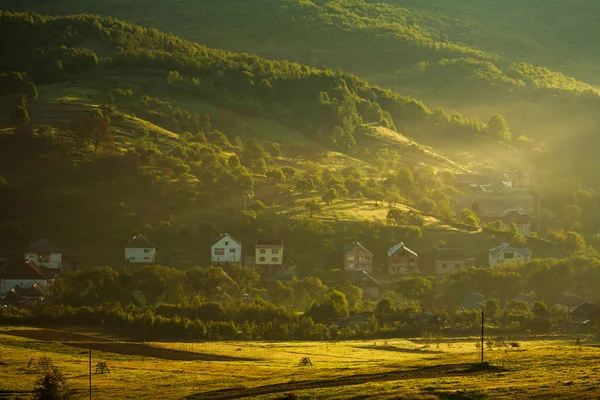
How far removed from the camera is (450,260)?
103 meters

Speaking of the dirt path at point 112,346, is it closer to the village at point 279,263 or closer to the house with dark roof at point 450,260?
the village at point 279,263

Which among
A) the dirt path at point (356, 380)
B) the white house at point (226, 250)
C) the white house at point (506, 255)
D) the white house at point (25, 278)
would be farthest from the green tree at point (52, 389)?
the white house at point (506, 255)

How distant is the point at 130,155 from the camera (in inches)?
4481

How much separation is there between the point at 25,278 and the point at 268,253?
69.8 feet

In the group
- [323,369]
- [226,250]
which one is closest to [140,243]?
[226,250]

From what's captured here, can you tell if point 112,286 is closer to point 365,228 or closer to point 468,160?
point 365,228

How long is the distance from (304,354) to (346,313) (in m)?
16.4

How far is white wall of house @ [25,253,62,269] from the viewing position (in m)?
94.7

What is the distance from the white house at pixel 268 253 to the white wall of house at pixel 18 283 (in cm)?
1895

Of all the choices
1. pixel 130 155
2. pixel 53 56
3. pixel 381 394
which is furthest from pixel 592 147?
pixel 381 394

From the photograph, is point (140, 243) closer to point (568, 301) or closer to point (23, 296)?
point (23, 296)

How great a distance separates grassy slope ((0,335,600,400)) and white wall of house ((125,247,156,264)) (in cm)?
A: 2756

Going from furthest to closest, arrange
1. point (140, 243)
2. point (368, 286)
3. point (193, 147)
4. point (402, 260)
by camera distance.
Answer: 1. point (193, 147)
2. point (402, 260)
3. point (140, 243)
4. point (368, 286)

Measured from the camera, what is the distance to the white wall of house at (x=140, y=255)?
315ft
